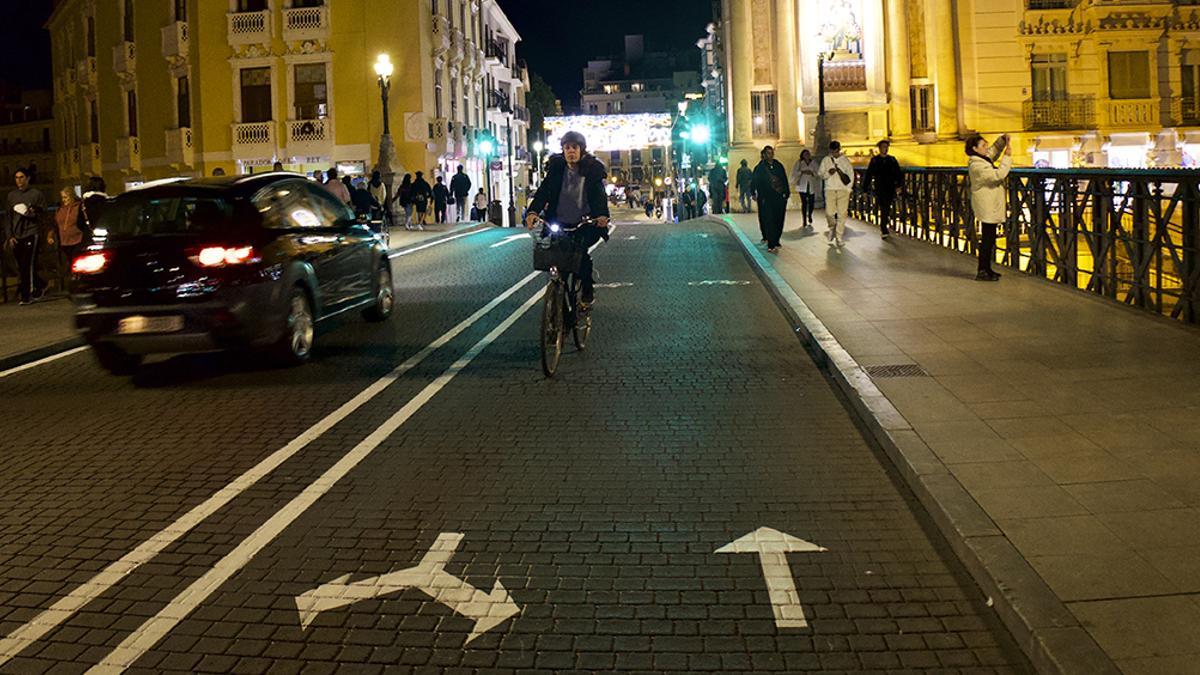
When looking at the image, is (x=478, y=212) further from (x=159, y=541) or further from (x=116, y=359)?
(x=159, y=541)

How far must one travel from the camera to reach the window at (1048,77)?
43844 mm

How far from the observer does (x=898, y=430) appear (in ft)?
25.5

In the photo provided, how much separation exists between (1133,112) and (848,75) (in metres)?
10.6

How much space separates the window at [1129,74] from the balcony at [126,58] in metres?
36.1

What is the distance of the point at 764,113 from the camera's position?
140 ft

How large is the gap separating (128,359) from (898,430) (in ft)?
23.7

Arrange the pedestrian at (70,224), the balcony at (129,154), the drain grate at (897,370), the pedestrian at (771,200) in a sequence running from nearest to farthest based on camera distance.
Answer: the drain grate at (897,370), the pedestrian at (70,224), the pedestrian at (771,200), the balcony at (129,154)

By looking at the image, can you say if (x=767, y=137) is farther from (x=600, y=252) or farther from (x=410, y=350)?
(x=410, y=350)

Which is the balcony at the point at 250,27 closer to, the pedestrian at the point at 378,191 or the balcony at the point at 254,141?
the balcony at the point at 254,141

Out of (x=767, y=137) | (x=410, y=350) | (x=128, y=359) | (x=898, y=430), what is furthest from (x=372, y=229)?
(x=767, y=137)

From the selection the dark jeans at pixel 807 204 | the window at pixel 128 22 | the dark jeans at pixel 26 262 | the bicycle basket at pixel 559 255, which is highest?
the window at pixel 128 22

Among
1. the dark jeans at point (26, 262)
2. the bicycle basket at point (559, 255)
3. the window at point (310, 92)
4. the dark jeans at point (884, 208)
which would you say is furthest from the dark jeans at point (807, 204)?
the window at point (310, 92)

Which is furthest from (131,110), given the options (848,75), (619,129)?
(619,129)

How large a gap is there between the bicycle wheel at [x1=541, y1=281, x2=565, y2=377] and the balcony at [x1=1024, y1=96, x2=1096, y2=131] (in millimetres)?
36393
